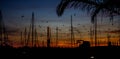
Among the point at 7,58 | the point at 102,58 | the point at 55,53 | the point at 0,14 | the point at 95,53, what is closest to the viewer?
the point at 102,58

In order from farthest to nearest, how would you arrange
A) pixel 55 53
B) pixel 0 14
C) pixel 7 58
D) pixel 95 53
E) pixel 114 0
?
pixel 0 14 → pixel 55 53 → pixel 7 58 → pixel 95 53 → pixel 114 0

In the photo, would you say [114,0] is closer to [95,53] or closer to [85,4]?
[85,4]

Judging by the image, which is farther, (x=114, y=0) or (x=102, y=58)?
(x=102, y=58)

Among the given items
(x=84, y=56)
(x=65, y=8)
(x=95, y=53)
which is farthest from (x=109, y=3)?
(x=84, y=56)

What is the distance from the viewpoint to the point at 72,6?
284 inches

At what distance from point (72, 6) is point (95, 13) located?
706 mm

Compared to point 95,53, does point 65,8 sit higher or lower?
higher

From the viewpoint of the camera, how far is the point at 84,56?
86.6 feet

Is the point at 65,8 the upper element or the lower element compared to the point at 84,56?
upper

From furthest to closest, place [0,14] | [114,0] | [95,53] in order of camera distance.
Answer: [0,14] → [95,53] → [114,0]

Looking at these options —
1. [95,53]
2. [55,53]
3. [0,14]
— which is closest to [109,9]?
[95,53]

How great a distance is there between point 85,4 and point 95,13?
403mm

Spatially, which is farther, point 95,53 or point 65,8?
point 95,53

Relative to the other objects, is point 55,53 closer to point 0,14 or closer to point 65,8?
point 0,14
